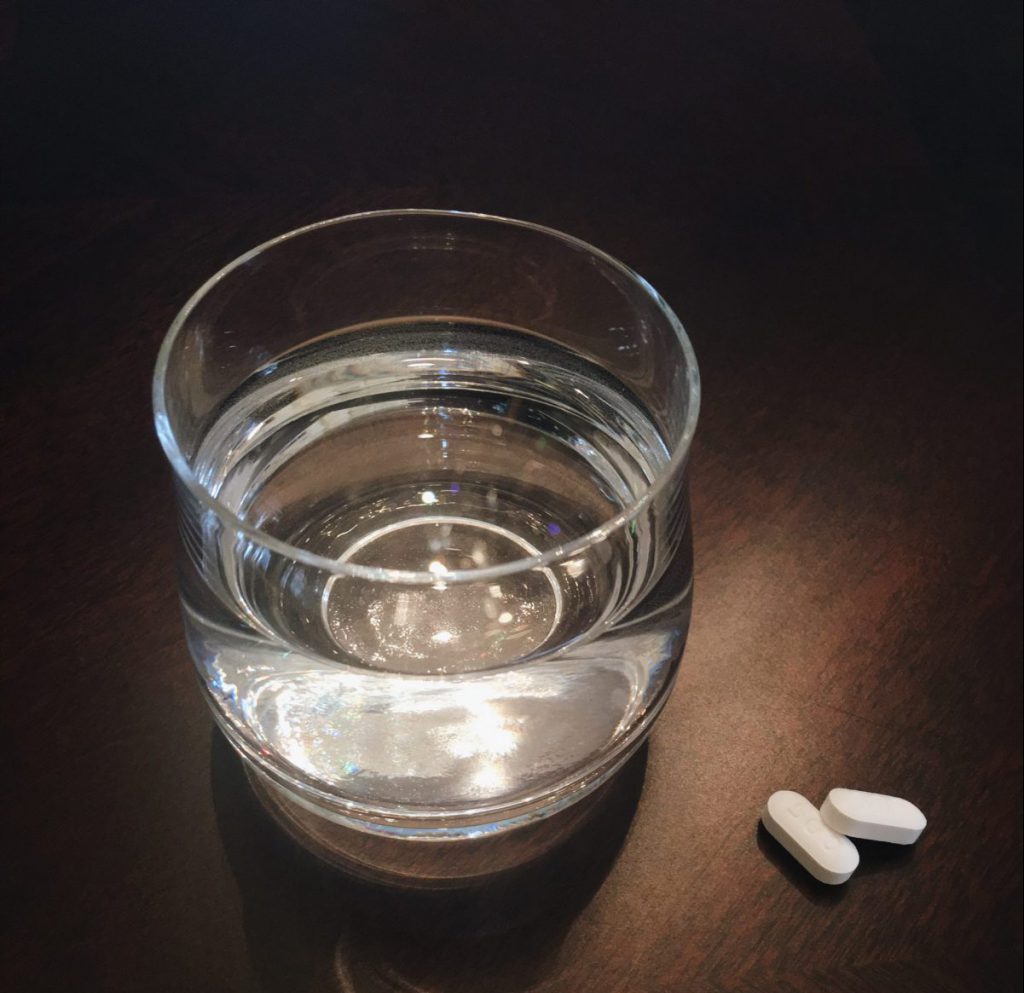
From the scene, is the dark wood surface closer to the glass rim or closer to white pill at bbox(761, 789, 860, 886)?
white pill at bbox(761, 789, 860, 886)

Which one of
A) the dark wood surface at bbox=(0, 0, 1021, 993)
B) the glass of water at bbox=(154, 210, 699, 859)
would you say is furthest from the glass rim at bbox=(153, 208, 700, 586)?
the dark wood surface at bbox=(0, 0, 1021, 993)

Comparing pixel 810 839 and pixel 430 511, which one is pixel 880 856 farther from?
pixel 430 511

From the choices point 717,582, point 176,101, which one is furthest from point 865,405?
point 176,101

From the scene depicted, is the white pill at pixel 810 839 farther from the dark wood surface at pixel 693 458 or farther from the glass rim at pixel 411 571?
→ the glass rim at pixel 411 571

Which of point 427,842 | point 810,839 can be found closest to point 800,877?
point 810,839

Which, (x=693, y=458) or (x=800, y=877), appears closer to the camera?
(x=800, y=877)

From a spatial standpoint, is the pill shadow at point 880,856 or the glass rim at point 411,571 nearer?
the glass rim at point 411,571

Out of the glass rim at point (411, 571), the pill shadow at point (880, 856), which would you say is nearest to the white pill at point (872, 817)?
the pill shadow at point (880, 856)
